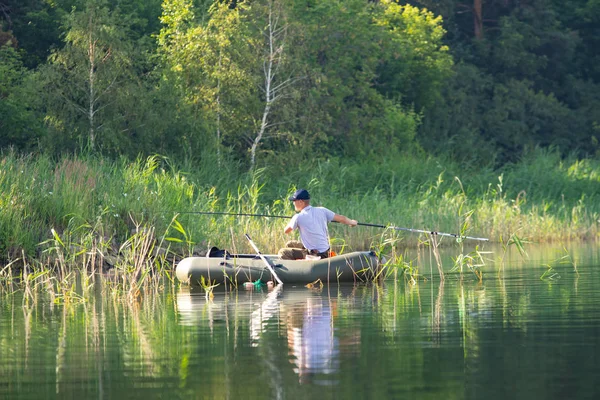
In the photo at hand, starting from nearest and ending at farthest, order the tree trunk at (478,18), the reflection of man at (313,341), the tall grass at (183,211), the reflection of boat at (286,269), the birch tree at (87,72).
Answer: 1. the reflection of man at (313,341)
2. the reflection of boat at (286,269)
3. the tall grass at (183,211)
4. the birch tree at (87,72)
5. the tree trunk at (478,18)

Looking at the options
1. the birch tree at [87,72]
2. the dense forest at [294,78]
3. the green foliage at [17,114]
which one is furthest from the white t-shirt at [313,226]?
the birch tree at [87,72]

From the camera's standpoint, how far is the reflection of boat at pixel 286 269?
1652cm

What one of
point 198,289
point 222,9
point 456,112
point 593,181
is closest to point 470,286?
point 198,289

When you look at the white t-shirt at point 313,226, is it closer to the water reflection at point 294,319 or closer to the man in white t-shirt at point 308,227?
the man in white t-shirt at point 308,227

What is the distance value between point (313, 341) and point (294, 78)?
2211 cm

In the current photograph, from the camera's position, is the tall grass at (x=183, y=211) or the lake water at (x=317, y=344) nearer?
the lake water at (x=317, y=344)

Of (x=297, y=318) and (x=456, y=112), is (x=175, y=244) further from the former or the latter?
(x=456, y=112)

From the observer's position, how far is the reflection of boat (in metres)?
16.5

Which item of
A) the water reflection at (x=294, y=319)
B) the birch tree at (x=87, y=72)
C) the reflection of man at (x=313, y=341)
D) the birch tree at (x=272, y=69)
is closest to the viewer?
the reflection of man at (x=313, y=341)

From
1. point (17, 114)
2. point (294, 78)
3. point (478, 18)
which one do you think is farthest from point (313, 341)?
point (478, 18)

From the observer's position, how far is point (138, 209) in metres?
19.9

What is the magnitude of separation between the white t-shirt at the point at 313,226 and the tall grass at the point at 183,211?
0.91 m

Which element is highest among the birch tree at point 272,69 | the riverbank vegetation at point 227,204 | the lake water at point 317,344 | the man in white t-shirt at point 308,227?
the birch tree at point 272,69

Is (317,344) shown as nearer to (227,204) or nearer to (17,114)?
(227,204)
